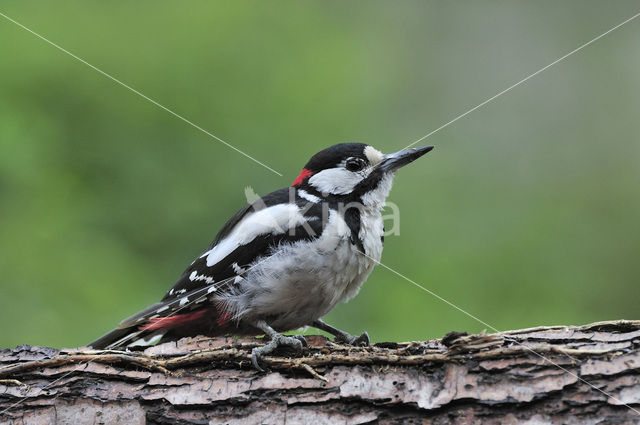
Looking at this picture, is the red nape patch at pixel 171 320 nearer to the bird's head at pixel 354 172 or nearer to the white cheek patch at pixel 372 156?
the bird's head at pixel 354 172

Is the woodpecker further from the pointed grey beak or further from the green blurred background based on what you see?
the green blurred background

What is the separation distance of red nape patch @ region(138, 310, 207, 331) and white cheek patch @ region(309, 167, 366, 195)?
2.78ft

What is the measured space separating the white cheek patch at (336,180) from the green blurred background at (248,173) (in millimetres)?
578

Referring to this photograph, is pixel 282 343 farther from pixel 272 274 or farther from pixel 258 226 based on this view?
pixel 258 226

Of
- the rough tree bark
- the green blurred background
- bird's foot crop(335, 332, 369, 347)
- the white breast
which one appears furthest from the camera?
the green blurred background

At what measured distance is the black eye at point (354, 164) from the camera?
331cm

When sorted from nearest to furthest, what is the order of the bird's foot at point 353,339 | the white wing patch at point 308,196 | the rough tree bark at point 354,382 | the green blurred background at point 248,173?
the rough tree bark at point 354,382, the bird's foot at point 353,339, the white wing patch at point 308,196, the green blurred background at point 248,173

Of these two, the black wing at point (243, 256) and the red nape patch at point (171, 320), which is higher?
the black wing at point (243, 256)

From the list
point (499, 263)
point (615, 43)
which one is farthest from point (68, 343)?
point (615, 43)

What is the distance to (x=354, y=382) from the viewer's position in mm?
2236

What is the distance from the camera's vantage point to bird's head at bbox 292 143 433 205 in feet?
10.7

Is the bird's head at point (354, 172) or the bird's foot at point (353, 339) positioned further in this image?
the bird's head at point (354, 172)

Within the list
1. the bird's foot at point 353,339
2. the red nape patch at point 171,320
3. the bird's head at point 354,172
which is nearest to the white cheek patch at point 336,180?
the bird's head at point 354,172

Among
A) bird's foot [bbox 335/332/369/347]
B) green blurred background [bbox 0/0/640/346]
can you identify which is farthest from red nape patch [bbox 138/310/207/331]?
bird's foot [bbox 335/332/369/347]
